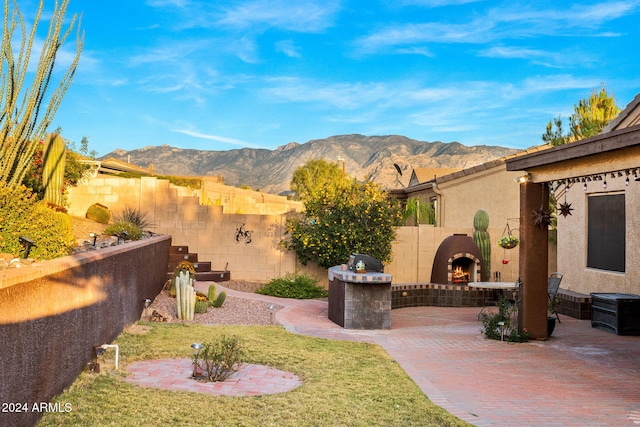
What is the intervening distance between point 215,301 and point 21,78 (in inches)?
242

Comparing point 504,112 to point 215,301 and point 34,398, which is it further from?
point 34,398

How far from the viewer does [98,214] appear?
18.0 m

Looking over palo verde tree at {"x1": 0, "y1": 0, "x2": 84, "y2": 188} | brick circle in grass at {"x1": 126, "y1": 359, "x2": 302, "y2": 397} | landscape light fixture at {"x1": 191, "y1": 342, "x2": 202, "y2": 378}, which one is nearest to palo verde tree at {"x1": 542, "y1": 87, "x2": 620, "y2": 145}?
brick circle in grass at {"x1": 126, "y1": 359, "x2": 302, "y2": 397}

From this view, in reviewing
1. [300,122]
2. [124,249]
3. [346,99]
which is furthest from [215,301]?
[300,122]

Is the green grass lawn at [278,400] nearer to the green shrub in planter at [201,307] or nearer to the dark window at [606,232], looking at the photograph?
the green shrub in planter at [201,307]

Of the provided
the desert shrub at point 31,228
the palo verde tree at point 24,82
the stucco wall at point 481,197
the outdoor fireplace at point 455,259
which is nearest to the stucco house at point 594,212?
the outdoor fireplace at point 455,259

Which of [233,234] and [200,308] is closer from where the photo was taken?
[200,308]

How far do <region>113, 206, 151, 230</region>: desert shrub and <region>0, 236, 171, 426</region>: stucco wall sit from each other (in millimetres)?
9922

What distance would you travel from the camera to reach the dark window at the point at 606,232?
45.3 feet

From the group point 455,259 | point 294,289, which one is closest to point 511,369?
point 294,289

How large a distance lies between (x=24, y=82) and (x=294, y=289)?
889 centimetres

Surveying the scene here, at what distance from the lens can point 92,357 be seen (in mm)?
6969

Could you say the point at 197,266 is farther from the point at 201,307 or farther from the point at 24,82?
the point at 24,82

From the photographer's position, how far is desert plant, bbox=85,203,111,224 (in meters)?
18.0
